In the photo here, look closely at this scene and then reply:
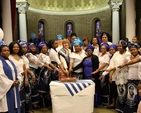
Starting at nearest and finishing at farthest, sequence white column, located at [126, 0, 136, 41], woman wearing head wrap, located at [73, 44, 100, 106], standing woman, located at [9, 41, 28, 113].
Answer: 1. standing woman, located at [9, 41, 28, 113]
2. woman wearing head wrap, located at [73, 44, 100, 106]
3. white column, located at [126, 0, 136, 41]

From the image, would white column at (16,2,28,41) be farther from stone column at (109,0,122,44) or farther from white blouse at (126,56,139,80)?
white blouse at (126,56,139,80)

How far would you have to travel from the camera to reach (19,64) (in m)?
4.44

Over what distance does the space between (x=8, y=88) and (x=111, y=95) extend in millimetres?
2835

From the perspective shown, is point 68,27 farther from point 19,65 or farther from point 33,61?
point 19,65

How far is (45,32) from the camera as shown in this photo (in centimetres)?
1625

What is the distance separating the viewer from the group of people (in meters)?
4.55

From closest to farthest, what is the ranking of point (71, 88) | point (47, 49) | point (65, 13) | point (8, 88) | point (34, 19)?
point (8, 88), point (71, 88), point (47, 49), point (34, 19), point (65, 13)

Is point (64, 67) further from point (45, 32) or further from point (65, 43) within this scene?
point (45, 32)

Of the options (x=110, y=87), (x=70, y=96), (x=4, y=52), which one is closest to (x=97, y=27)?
(x=110, y=87)

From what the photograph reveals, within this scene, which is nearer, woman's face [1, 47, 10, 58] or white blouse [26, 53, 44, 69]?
woman's face [1, 47, 10, 58]

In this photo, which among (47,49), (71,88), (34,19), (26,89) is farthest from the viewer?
(34,19)

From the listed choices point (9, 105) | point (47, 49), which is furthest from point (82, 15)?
point (9, 105)

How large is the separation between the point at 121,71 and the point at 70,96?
1322 millimetres

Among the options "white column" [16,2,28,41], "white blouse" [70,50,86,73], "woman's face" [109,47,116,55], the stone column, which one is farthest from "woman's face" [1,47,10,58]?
the stone column
